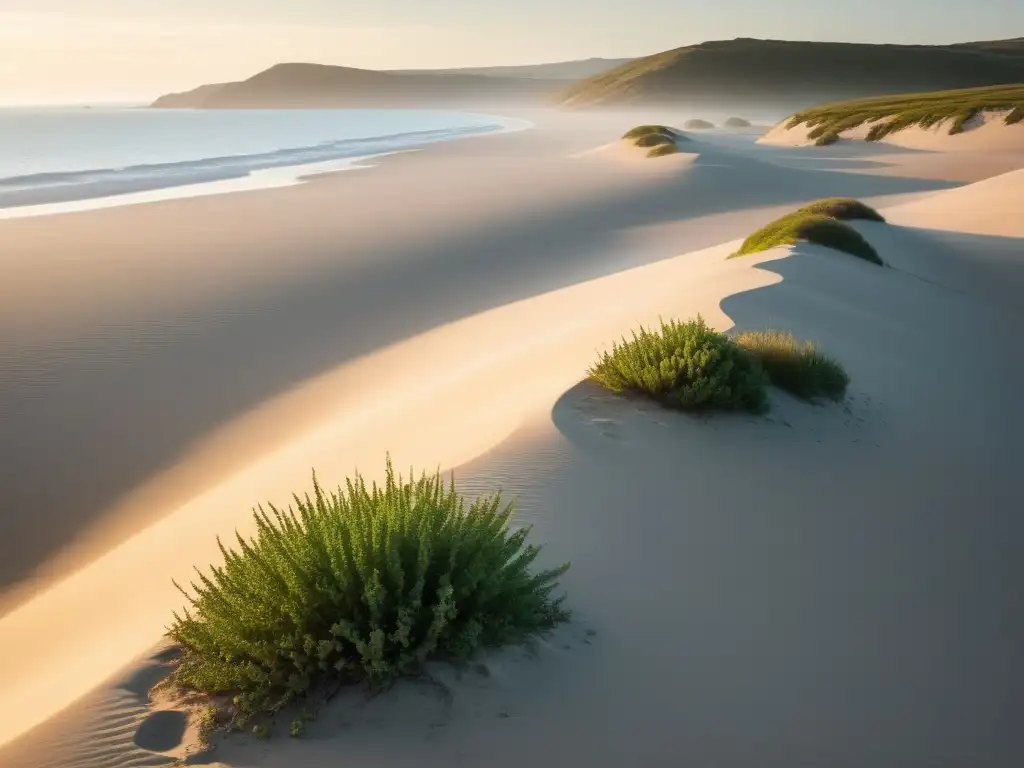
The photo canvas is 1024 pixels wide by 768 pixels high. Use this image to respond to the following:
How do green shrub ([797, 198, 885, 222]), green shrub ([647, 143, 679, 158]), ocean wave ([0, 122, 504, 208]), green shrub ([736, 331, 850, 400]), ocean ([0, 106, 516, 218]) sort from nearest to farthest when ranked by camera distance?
green shrub ([736, 331, 850, 400]) < green shrub ([797, 198, 885, 222]) < ocean ([0, 106, 516, 218]) < ocean wave ([0, 122, 504, 208]) < green shrub ([647, 143, 679, 158])

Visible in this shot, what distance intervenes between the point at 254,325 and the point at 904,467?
27.6 feet

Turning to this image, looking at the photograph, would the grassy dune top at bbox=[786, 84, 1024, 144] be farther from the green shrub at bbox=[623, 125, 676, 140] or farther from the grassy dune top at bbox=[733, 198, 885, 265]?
the grassy dune top at bbox=[733, 198, 885, 265]

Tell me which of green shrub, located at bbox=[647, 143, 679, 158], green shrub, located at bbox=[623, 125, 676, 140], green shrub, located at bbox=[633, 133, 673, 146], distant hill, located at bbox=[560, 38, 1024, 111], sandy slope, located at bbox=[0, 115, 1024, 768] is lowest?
sandy slope, located at bbox=[0, 115, 1024, 768]

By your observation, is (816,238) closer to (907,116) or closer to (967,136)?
(967,136)

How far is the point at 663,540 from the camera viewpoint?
4.64 metres

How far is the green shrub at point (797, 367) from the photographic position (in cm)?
671

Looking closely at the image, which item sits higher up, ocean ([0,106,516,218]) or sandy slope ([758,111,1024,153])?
ocean ([0,106,516,218])

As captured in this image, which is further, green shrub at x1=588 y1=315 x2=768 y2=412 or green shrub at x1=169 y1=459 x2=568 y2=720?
green shrub at x1=588 y1=315 x2=768 y2=412

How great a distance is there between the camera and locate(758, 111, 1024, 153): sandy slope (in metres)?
39.5

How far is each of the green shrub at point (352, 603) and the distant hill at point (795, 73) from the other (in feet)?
433

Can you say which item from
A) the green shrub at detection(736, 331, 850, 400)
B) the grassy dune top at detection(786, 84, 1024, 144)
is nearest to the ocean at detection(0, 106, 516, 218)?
the green shrub at detection(736, 331, 850, 400)

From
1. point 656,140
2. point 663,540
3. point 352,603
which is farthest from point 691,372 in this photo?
point 656,140

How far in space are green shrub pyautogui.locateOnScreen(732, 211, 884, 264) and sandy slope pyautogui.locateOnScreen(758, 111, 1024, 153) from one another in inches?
1188

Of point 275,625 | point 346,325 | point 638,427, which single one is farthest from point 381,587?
point 346,325
